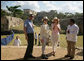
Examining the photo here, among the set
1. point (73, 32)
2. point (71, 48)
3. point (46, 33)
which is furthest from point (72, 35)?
point (46, 33)

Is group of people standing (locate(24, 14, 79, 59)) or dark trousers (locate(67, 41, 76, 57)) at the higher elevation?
group of people standing (locate(24, 14, 79, 59))

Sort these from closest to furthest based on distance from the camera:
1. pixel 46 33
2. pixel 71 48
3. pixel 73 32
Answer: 1. pixel 46 33
2. pixel 73 32
3. pixel 71 48

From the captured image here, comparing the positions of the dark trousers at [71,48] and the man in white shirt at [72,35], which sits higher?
the man in white shirt at [72,35]

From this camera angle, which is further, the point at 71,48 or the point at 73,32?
the point at 71,48

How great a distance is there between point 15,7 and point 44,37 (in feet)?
151

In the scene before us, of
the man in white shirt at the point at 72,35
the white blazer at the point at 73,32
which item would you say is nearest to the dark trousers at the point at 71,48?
the man in white shirt at the point at 72,35

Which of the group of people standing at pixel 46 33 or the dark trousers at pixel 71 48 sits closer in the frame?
the group of people standing at pixel 46 33

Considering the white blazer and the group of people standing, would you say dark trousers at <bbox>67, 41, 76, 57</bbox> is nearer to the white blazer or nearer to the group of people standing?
the group of people standing

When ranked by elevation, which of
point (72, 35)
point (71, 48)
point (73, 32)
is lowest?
point (71, 48)

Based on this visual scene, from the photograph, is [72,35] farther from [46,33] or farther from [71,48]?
[46,33]

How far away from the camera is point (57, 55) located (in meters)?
8.48

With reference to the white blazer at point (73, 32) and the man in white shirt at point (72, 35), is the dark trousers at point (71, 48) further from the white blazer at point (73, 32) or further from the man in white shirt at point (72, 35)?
the white blazer at point (73, 32)

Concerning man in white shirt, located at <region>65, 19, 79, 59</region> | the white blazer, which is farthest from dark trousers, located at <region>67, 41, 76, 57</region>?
the white blazer

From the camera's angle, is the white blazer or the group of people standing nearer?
the group of people standing
